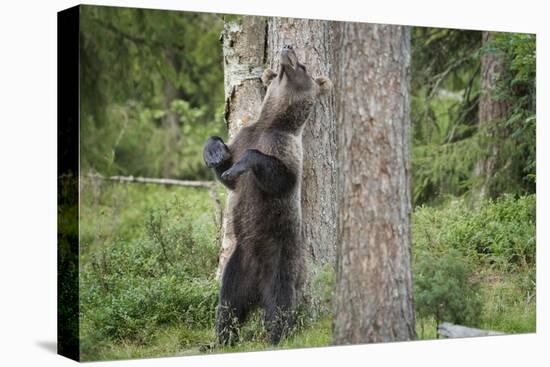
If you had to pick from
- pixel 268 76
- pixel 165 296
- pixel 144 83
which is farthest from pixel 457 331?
pixel 144 83

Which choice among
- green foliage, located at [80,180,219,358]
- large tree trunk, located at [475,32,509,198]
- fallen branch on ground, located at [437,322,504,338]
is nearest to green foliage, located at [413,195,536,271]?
large tree trunk, located at [475,32,509,198]

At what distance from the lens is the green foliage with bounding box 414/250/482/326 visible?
8.16 metres

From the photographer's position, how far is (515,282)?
357 inches

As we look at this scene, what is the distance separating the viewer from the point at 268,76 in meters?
8.10

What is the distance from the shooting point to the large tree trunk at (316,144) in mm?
8062

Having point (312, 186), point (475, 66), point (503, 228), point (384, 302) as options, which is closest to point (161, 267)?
point (312, 186)

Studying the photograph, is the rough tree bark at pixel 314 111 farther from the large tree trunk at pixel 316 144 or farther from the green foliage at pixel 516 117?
the green foliage at pixel 516 117

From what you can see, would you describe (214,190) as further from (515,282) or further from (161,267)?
(515,282)

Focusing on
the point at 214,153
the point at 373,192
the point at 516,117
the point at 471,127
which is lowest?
the point at 373,192

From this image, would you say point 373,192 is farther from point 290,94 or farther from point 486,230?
point 486,230

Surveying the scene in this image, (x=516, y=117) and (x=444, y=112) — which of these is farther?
(x=444, y=112)

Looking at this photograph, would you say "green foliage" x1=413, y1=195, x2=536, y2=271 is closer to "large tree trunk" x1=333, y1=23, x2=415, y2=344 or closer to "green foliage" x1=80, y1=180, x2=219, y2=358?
"large tree trunk" x1=333, y1=23, x2=415, y2=344

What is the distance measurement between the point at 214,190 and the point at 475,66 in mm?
3109

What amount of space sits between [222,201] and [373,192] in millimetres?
2498
